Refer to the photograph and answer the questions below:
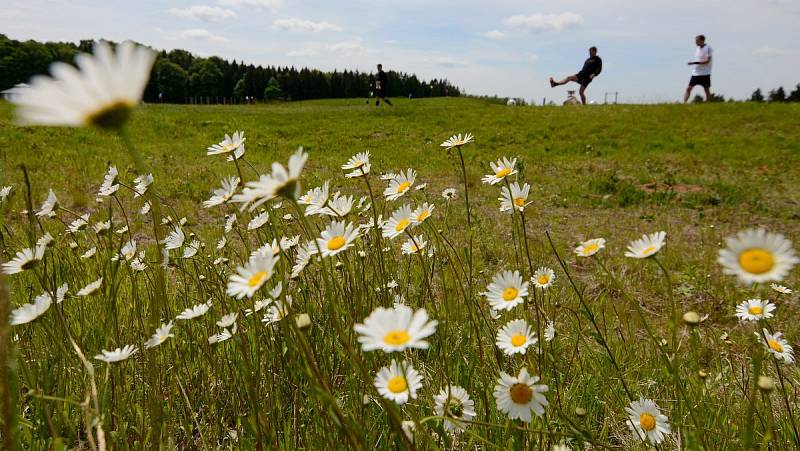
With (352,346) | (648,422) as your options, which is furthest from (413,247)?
(648,422)

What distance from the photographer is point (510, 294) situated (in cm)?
119

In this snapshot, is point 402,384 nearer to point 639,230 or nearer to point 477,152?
point 639,230

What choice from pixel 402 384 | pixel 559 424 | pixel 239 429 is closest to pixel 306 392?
pixel 239 429

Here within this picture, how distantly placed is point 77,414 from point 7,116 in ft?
34.4

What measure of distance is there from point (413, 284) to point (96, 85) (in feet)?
7.22

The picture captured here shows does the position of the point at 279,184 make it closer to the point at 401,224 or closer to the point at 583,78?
the point at 401,224

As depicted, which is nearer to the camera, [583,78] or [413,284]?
[413,284]

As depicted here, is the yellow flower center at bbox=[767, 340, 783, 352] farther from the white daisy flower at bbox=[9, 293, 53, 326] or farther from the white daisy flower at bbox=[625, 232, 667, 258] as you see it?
the white daisy flower at bbox=[9, 293, 53, 326]

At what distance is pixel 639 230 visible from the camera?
4.09 m

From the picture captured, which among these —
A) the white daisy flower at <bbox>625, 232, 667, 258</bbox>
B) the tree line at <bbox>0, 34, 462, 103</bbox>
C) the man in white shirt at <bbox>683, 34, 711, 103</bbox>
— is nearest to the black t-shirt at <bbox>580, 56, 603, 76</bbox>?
the man in white shirt at <bbox>683, 34, 711, 103</bbox>

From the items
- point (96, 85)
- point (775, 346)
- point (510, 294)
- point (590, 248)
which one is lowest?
point (775, 346)

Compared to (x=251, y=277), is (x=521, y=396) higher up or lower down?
lower down

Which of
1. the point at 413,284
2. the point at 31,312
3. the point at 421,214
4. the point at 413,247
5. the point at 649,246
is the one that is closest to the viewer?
the point at 649,246

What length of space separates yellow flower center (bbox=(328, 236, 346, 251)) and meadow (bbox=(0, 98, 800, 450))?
1.4 inches
